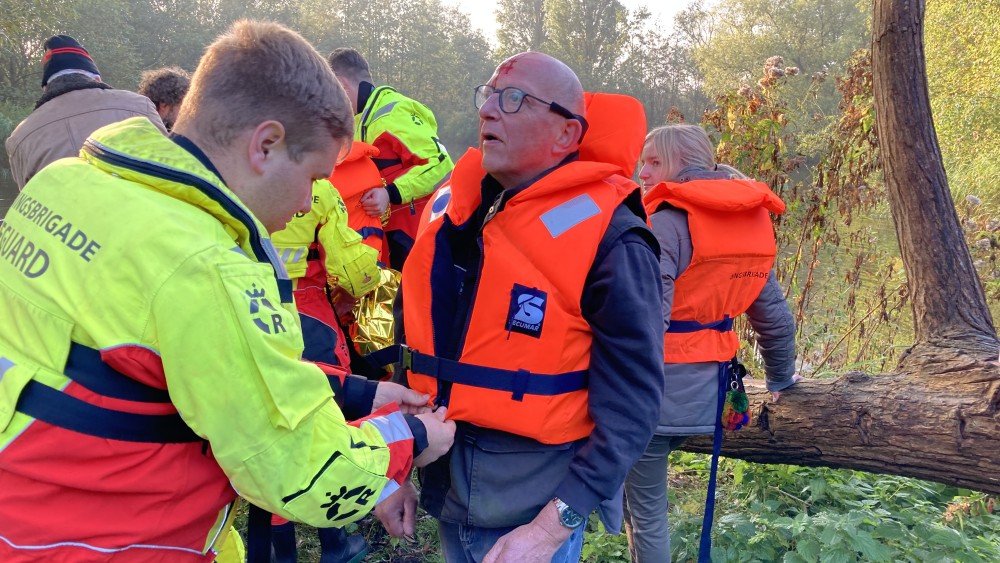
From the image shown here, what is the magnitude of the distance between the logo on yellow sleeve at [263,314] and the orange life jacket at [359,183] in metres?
2.37

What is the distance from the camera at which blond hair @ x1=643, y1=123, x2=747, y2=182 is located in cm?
305

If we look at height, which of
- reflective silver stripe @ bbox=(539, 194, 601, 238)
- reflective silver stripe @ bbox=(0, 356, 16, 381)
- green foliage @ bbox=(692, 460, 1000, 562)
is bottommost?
green foliage @ bbox=(692, 460, 1000, 562)

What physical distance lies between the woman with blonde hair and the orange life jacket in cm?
148

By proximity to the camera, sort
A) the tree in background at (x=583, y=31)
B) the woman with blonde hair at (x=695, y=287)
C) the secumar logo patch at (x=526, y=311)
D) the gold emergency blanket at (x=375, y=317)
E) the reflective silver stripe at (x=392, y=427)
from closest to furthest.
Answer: the reflective silver stripe at (x=392, y=427) → the secumar logo patch at (x=526, y=311) → the woman with blonde hair at (x=695, y=287) → the gold emergency blanket at (x=375, y=317) → the tree in background at (x=583, y=31)

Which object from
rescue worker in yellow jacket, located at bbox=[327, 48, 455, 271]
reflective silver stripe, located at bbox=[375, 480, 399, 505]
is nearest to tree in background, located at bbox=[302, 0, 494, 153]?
rescue worker in yellow jacket, located at bbox=[327, 48, 455, 271]

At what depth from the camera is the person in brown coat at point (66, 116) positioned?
109 inches

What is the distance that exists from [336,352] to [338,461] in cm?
191

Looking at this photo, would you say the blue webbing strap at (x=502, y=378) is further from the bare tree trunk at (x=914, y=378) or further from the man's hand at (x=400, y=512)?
the bare tree trunk at (x=914, y=378)

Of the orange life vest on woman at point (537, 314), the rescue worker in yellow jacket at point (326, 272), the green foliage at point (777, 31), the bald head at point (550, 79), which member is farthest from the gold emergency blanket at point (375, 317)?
the green foliage at point (777, 31)

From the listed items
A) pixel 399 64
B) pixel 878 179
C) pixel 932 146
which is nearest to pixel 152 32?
pixel 399 64

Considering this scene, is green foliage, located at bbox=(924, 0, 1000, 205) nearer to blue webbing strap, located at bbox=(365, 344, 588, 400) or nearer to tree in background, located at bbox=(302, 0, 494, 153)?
blue webbing strap, located at bbox=(365, 344, 588, 400)

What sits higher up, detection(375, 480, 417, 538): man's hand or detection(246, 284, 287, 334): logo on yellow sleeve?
detection(246, 284, 287, 334): logo on yellow sleeve

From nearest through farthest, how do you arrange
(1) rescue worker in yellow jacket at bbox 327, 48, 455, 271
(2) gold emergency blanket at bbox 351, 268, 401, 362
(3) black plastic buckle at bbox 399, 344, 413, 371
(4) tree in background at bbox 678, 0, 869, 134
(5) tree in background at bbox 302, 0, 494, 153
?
(3) black plastic buckle at bbox 399, 344, 413, 371, (2) gold emergency blanket at bbox 351, 268, 401, 362, (1) rescue worker in yellow jacket at bbox 327, 48, 455, 271, (4) tree in background at bbox 678, 0, 869, 134, (5) tree in background at bbox 302, 0, 494, 153

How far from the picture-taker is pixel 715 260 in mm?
2773
